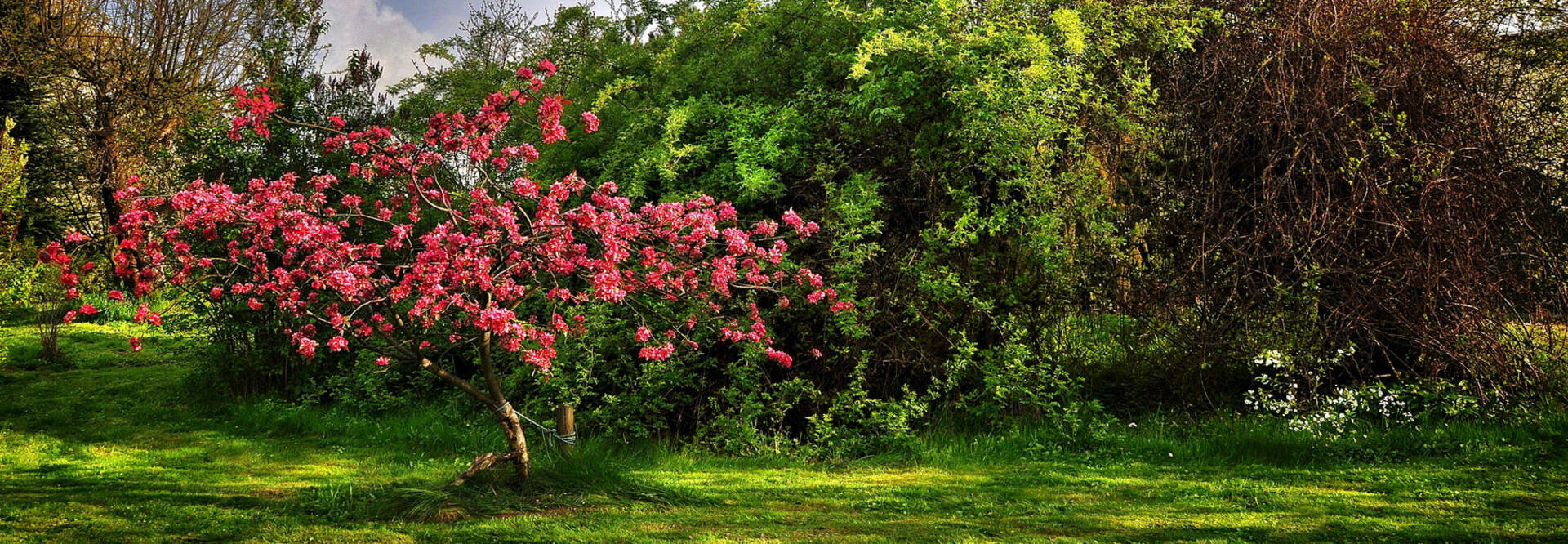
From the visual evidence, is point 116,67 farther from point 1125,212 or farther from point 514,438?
point 1125,212

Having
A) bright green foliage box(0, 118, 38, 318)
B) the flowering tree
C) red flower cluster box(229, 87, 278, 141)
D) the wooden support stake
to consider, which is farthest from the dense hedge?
bright green foliage box(0, 118, 38, 318)

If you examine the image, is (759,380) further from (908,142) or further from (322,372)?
(322,372)

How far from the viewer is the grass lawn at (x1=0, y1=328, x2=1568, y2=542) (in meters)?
4.45

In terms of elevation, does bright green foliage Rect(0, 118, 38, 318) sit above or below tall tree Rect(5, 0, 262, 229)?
below

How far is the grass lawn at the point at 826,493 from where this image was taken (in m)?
4.45

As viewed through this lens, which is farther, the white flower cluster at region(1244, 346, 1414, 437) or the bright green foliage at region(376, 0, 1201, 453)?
the bright green foliage at region(376, 0, 1201, 453)

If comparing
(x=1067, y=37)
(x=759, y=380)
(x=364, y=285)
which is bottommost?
(x=759, y=380)

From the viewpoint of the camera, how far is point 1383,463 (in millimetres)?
5488

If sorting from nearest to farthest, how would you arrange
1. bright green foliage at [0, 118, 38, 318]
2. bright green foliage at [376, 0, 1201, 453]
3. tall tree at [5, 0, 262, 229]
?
bright green foliage at [376, 0, 1201, 453]
bright green foliage at [0, 118, 38, 318]
tall tree at [5, 0, 262, 229]

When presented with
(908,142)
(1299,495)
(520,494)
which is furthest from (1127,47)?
(520,494)

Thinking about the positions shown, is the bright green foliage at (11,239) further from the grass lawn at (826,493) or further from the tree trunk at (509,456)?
the tree trunk at (509,456)

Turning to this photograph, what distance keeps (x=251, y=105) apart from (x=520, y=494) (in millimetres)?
2412

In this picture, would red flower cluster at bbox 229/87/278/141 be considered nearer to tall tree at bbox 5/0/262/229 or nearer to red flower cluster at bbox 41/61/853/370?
red flower cluster at bbox 41/61/853/370

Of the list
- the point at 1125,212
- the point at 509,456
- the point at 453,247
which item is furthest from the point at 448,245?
the point at 1125,212
